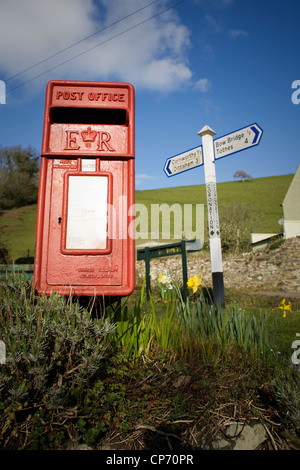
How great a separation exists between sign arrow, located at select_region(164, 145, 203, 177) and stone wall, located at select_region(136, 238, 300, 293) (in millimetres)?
7513

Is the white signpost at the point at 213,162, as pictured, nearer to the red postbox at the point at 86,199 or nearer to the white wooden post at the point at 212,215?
the white wooden post at the point at 212,215

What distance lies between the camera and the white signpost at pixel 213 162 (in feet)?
15.3

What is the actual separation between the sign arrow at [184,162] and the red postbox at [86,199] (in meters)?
2.57

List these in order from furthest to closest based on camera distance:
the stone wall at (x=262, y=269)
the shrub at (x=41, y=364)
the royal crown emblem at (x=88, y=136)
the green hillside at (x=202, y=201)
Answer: the green hillside at (x=202, y=201), the stone wall at (x=262, y=269), the royal crown emblem at (x=88, y=136), the shrub at (x=41, y=364)

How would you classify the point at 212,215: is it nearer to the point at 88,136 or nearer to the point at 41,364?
the point at 88,136

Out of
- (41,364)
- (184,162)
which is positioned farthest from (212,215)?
(41,364)

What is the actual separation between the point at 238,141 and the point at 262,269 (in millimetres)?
9845

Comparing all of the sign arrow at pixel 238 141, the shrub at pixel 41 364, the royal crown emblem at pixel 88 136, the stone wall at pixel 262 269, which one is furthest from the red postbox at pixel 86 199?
the stone wall at pixel 262 269

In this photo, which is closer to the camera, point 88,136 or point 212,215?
point 88,136

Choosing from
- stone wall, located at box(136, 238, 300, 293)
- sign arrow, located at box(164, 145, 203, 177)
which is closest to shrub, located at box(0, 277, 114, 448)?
sign arrow, located at box(164, 145, 203, 177)

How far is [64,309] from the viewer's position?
204 cm

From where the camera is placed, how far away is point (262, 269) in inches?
522
